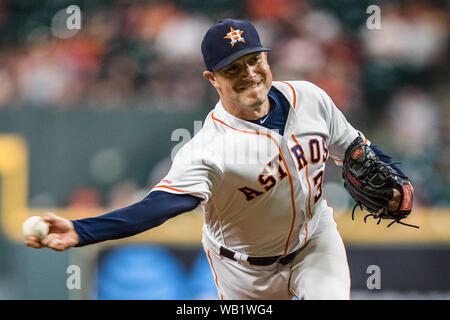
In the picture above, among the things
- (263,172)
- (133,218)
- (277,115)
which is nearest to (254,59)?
(277,115)

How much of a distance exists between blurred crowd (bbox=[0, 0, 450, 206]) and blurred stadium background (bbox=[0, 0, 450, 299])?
0.02 meters

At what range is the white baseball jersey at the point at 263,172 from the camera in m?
2.71

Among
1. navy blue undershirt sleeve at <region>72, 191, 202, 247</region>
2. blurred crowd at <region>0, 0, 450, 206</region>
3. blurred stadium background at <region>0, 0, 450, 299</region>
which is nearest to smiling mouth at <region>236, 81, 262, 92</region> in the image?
navy blue undershirt sleeve at <region>72, 191, 202, 247</region>

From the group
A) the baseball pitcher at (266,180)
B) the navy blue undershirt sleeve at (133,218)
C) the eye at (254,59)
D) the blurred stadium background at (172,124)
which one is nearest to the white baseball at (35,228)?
the navy blue undershirt sleeve at (133,218)

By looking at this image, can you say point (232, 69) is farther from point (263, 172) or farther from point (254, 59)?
point (263, 172)

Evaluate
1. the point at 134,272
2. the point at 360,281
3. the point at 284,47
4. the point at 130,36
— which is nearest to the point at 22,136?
the point at 134,272

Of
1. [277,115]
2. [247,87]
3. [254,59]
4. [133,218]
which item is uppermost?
[254,59]

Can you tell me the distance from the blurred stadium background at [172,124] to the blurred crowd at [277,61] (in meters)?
0.02

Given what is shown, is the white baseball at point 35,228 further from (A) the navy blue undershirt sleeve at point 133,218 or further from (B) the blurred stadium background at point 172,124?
(B) the blurred stadium background at point 172,124

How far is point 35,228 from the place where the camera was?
214 cm

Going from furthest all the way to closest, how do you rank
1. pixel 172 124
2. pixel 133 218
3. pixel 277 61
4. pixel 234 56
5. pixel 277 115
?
pixel 277 61
pixel 172 124
pixel 277 115
pixel 234 56
pixel 133 218

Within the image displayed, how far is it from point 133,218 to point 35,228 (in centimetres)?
41

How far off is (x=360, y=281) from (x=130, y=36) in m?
3.99

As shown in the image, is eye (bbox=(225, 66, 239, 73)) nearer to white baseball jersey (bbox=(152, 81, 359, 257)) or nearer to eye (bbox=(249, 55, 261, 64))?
eye (bbox=(249, 55, 261, 64))
